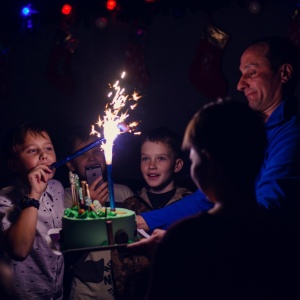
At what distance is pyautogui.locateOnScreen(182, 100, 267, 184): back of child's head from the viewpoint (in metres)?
1.59

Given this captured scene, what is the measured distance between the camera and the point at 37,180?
10.0 feet

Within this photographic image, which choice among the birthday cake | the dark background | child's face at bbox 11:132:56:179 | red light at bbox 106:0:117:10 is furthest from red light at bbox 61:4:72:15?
the birthday cake

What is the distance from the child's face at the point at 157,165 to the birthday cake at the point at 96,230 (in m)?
1.92

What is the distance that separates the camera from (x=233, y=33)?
5.97 meters

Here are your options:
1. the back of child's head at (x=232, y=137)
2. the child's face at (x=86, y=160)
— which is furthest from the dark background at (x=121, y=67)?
the back of child's head at (x=232, y=137)

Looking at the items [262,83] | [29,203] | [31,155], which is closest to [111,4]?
[31,155]

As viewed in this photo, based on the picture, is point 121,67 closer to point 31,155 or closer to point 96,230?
point 31,155

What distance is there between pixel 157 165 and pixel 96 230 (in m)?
2.07

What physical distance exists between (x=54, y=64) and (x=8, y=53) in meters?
0.68

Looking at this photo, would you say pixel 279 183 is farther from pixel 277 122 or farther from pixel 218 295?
pixel 218 295

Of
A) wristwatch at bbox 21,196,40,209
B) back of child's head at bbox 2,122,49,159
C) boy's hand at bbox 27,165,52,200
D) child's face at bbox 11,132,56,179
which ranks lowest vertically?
wristwatch at bbox 21,196,40,209

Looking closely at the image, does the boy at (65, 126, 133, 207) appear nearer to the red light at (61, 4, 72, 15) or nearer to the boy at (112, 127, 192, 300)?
the boy at (112, 127, 192, 300)

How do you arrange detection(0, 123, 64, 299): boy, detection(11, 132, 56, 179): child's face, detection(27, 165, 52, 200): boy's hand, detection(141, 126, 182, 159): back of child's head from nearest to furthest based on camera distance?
detection(0, 123, 64, 299): boy → detection(27, 165, 52, 200): boy's hand → detection(11, 132, 56, 179): child's face → detection(141, 126, 182, 159): back of child's head

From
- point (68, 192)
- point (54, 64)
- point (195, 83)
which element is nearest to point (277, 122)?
point (68, 192)
